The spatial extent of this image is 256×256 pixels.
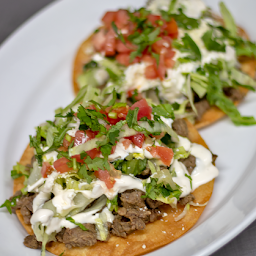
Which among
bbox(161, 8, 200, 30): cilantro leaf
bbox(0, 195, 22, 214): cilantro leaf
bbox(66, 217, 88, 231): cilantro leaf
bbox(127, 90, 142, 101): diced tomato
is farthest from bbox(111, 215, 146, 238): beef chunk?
bbox(161, 8, 200, 30): cilantro leaf

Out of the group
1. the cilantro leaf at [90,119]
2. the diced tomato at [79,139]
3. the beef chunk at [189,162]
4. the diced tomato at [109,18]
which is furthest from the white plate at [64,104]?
the cilantro leaf at [90,119]

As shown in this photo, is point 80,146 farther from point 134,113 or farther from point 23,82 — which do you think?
point 23,82

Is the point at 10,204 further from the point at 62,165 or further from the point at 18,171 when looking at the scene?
the point at 62,165

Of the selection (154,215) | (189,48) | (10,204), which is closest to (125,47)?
(189,48)

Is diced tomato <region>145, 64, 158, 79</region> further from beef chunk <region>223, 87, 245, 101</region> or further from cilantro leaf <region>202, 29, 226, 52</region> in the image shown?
beef chunk <region>223, 87, 245, 101</region>

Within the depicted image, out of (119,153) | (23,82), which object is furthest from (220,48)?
(23,82)

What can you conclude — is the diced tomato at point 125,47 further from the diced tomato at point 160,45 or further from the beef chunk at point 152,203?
the beef chunk at point 152,203
